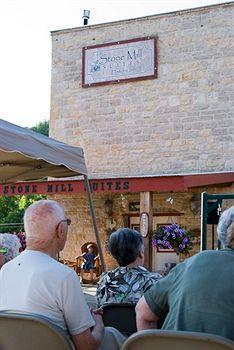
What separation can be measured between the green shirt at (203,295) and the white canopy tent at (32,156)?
2213 mm

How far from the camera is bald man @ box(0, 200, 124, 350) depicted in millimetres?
2330

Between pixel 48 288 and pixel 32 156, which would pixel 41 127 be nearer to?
pixel 32 156

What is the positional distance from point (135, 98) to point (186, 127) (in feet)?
4.71

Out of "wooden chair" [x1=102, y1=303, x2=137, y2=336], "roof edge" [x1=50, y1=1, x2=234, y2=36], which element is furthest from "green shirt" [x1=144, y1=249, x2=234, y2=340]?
"roof edge" [x1=50, y1=1, x2=234, y2=36]

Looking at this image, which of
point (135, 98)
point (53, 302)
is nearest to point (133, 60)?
point (135, 98)

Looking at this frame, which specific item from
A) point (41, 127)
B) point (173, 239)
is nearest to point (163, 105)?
point (173, 239)

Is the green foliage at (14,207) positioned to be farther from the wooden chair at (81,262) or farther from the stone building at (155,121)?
the wooden chair at (81,262)

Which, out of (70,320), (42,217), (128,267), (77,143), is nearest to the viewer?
(70,320)

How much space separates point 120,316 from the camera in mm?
2781

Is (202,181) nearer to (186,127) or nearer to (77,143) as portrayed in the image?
(186,127)

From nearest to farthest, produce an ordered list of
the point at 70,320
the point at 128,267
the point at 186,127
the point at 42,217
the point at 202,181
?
the point at 70,320
the point at 42,217
the point at 128,267
the point at 202,181
the point at 186,127

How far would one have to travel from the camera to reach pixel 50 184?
39.2 feet

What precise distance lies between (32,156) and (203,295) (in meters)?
2.49

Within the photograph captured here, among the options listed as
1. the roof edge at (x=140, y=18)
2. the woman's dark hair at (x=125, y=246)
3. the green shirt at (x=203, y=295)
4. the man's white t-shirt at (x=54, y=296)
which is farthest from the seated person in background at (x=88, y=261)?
the green shirt at (x=203, y=295)
